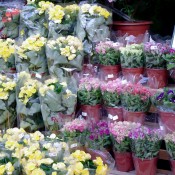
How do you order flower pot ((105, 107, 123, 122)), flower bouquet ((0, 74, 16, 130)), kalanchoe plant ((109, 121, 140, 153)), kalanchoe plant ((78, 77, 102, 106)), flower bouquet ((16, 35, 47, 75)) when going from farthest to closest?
flower bouquet ((16, 35, 47, 75)), flower bouquet ((0, 74, 16, 130)), kalanchoe plant ((78, 77, 102, 106)), flower pot ((105, 107, 123, 122)), kalanchoe plant ((109, 121, 140, 153))

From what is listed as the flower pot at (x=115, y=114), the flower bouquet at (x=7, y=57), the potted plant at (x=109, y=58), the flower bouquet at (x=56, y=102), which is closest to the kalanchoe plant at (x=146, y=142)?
the flower pot at (x=115, y=114)

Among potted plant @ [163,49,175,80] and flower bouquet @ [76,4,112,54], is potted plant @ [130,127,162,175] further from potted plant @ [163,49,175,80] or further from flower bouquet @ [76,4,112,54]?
flower bouquet @ [76,4,112,54]

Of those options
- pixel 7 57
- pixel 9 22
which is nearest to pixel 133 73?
pixel 7 57

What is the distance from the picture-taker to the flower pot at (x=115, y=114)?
3.11 m

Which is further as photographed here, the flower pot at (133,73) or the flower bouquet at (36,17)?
the flower bouquet at (36,17)

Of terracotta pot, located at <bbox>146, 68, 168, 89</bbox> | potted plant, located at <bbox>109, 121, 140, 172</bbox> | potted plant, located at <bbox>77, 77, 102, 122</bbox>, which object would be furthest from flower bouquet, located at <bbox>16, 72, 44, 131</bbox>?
terracotta pot, located at <bbox>146, 68, 168, 89</bbox>

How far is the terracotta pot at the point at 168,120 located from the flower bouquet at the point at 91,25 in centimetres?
92

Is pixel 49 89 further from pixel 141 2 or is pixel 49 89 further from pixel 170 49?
pixel 141 2

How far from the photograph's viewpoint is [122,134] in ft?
9.40

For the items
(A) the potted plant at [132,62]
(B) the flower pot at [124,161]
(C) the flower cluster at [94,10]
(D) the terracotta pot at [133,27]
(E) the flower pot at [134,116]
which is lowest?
(B) the flower pot at [124,161]

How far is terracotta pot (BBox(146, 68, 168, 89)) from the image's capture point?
3.18 m

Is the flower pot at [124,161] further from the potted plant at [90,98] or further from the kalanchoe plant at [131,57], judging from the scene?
the kalanchoe plant at [131,57]

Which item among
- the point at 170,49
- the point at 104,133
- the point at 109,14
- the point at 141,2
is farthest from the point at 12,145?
the point at 141,2

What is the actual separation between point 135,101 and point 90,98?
0.42 metres
